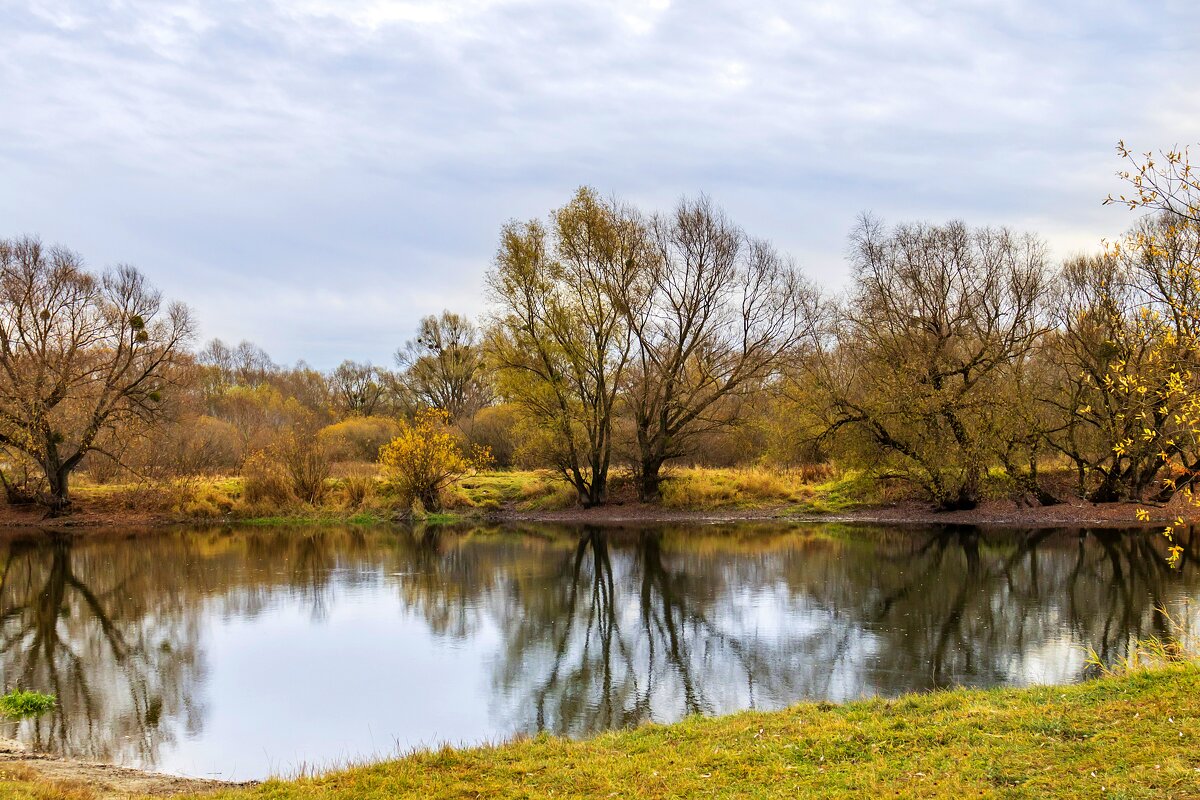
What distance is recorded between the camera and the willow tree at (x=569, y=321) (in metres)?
33.5

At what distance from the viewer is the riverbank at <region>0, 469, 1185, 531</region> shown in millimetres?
32688

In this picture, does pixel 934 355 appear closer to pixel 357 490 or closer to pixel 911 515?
pixel 911 515

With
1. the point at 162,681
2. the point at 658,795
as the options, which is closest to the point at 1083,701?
the point at 658,795

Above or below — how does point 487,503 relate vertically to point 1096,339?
below

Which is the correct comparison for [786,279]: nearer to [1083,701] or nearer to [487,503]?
[487,503]

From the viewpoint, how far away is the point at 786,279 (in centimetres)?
3375

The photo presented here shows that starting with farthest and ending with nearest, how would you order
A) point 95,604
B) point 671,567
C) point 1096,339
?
point 1096,339
point 671,567
point 95,604

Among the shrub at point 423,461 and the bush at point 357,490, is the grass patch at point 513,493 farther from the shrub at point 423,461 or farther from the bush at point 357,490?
the bush at point 357,490

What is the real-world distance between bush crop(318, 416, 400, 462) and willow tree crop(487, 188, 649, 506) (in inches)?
662

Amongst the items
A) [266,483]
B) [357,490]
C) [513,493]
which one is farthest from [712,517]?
[266,483]

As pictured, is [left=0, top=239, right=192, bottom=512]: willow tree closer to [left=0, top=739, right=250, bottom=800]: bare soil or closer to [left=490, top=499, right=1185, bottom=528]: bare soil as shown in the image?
[left=490, top=499, right=1185, bottom=528]: bare soil

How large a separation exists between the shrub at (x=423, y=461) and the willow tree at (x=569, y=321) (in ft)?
10.7

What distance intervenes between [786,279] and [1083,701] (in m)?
27.4

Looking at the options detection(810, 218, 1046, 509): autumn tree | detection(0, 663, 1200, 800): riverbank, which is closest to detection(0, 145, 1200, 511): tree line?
detection(810, 218, 1046, 509): autumn tree
